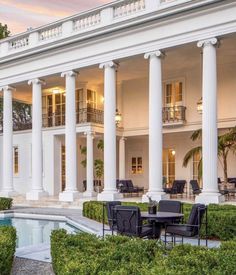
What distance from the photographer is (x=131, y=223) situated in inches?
320

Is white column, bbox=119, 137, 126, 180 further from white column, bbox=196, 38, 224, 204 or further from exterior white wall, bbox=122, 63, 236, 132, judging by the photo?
white column, bbox=196, 38, 224, 204

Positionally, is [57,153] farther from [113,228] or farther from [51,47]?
[113,228]

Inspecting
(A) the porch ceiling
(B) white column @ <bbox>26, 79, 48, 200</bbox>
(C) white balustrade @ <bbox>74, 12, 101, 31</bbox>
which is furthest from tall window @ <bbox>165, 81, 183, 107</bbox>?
(B) white column @ <bbox>26, 79, 48, 200</bbox>

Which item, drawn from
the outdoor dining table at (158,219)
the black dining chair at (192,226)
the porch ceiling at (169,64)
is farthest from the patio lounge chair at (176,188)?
the black dining chair at (192,226)

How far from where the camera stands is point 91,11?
1750 cm

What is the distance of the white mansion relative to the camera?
14.3 meters

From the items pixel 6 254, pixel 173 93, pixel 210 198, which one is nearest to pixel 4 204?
pixel 210 198

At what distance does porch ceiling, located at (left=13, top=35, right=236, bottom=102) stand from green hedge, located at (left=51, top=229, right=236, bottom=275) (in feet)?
33.4

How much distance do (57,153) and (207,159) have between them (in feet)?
35.8

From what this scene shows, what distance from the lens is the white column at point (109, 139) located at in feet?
53.9

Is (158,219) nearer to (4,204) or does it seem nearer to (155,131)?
(155,131)

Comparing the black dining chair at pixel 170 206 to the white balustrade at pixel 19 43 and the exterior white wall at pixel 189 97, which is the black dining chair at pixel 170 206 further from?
the white balustrade at pixel 19 43

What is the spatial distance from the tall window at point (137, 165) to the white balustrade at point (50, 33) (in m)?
8.31

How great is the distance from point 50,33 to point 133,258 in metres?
15.6
